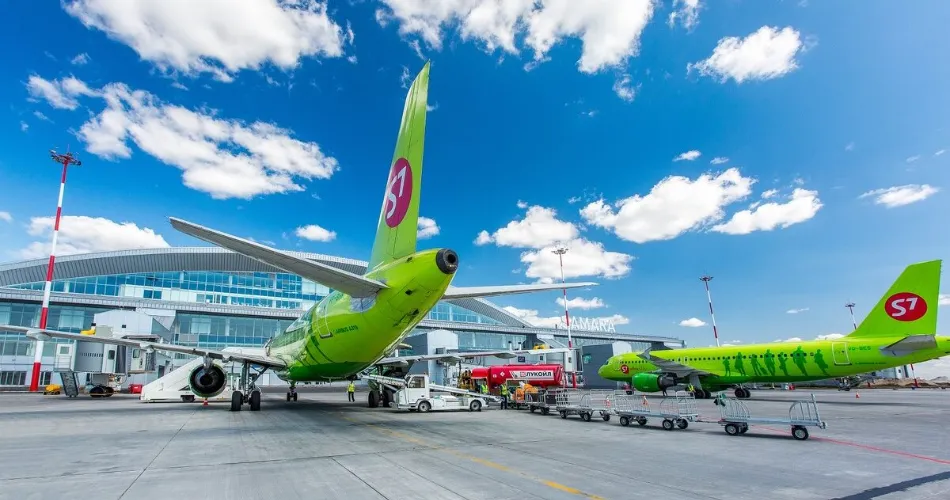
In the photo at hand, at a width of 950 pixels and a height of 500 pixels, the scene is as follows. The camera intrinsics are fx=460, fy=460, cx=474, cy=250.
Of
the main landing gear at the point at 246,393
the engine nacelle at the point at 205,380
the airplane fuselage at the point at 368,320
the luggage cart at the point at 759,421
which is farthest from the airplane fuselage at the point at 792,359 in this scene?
the engine nacelle at the point at 205,380

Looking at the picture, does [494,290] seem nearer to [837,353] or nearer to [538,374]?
[538,374]

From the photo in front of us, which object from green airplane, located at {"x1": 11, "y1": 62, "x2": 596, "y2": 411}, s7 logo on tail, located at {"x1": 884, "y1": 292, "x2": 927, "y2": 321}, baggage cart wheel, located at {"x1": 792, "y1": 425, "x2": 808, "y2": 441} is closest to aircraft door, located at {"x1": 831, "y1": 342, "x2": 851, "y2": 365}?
s7 logo on tail, located at {"x1": 884, "y1": 292, "x2": 927, "y2": 321}

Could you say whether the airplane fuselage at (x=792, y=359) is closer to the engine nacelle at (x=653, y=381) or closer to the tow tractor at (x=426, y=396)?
the engine nacelle at (x=653, y=381)

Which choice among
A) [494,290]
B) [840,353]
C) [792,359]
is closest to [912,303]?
[840,353]

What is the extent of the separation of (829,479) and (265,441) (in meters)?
10.9

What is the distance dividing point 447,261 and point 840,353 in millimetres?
24977

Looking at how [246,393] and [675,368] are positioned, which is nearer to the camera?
[246,393]

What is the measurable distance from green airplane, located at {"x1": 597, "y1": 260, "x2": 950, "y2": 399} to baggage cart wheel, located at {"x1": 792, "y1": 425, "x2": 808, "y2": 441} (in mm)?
16059

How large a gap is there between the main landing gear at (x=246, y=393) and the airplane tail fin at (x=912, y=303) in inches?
1173

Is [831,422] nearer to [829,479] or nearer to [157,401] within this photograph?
[829,479]

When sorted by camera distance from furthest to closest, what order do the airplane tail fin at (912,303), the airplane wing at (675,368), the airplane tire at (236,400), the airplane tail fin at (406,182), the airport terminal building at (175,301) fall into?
the airport terminal building at (175,301), the airplane wing at (675,368), the airplane tail fin at (912,303), the airplane tire at (236,400), the airplane tail fin at (406,182)

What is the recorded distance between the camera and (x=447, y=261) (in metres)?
10.5

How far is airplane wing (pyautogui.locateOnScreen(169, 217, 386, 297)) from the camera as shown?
7473 millimetres

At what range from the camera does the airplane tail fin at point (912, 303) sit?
69.5 feet
